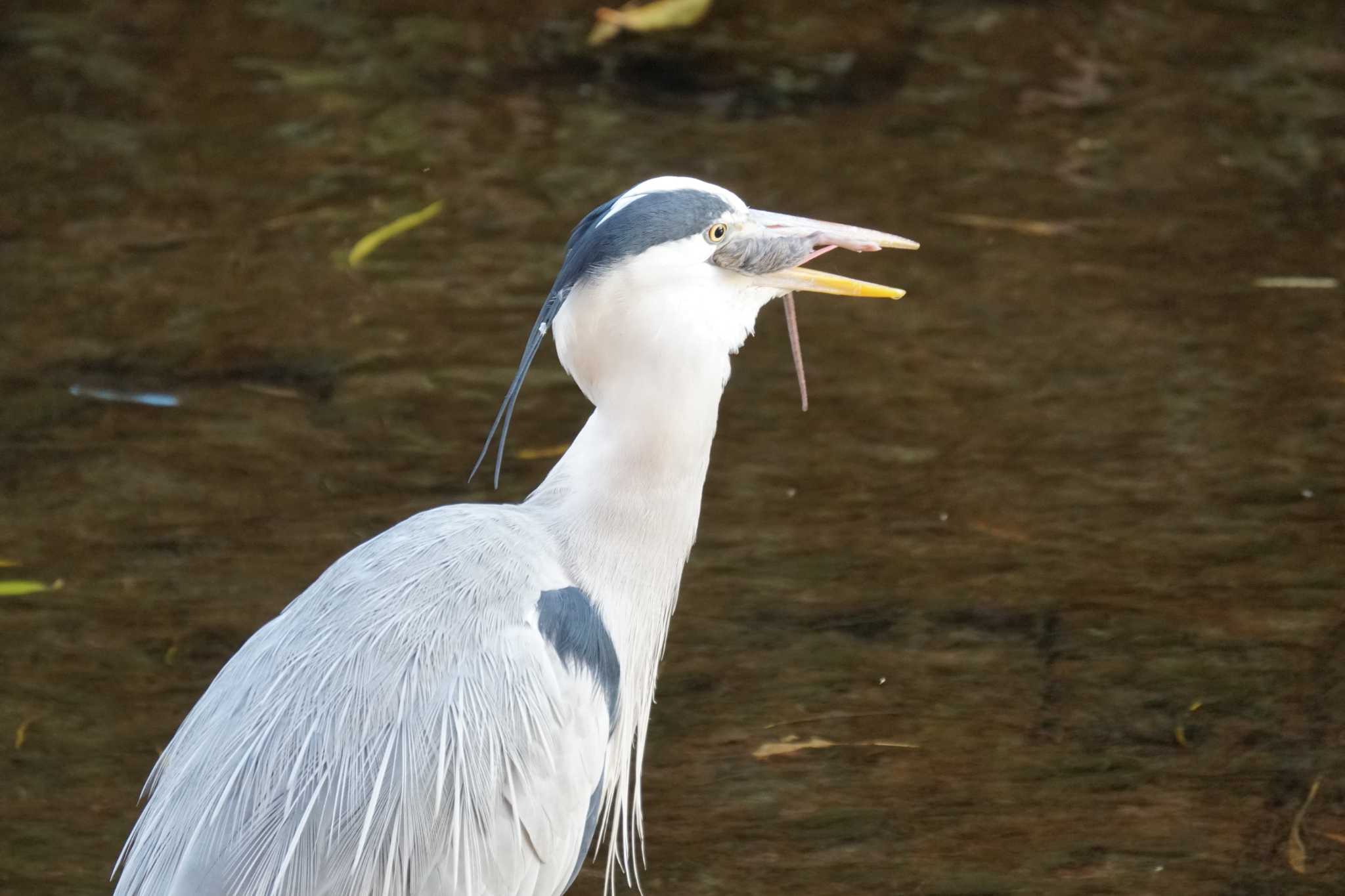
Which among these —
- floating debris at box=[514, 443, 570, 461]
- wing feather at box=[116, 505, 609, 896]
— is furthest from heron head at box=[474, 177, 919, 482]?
floating debris at box=[514, 443, 570, 461]

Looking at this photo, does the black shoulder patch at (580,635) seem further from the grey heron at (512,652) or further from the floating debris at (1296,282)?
the floating debris at (1296,282)

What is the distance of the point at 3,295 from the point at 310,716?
130 inches

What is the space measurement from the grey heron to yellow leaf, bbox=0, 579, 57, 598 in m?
1.14

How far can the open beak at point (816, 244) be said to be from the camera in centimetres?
295

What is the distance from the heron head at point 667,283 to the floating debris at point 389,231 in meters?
2.93

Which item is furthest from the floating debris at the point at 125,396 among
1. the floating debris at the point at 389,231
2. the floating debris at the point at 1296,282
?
the floating debris at the point at 1296,282

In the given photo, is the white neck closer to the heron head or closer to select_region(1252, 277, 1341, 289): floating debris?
the heron head

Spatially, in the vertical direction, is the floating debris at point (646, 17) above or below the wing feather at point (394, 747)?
below

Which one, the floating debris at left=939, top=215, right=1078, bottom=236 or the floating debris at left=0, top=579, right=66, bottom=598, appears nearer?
the floating debris at left=0, top=579, right=66, bottom=598

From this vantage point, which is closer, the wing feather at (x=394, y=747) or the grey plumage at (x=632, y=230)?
the wing feather at (x=394, y=747)

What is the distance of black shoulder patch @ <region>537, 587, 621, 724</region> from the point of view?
2859mm

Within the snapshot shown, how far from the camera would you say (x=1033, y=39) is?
734 cm

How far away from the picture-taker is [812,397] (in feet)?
16.3

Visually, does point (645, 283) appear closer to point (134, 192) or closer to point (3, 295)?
point (3, 295)
